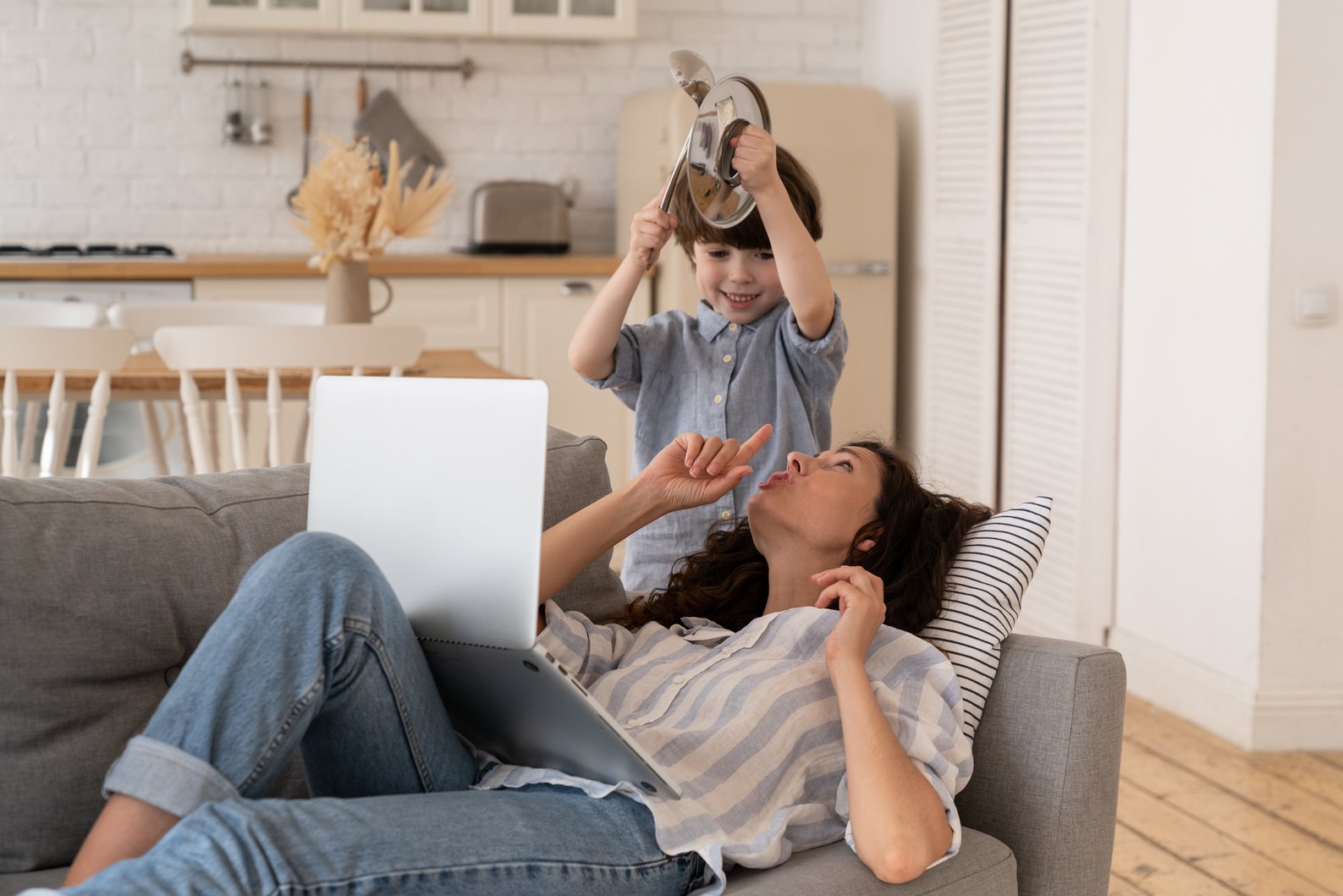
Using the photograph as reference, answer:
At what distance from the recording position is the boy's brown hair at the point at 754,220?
2.12 m

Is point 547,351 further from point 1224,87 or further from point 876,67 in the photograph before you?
point 1224,87

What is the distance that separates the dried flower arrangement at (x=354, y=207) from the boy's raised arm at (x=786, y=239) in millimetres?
1235

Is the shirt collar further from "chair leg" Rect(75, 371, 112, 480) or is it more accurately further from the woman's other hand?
"chair leg" Rect(75, 371, 112, 480)

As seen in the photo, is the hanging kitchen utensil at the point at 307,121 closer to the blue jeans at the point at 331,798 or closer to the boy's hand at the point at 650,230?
the boy's hand at the point at 650,230

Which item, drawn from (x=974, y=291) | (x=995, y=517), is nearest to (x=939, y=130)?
(x=974, y=291)

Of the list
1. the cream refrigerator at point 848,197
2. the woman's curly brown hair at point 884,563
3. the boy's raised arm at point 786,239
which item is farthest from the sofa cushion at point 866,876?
the cream refrigerator at point 848,197

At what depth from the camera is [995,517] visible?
1790 mm

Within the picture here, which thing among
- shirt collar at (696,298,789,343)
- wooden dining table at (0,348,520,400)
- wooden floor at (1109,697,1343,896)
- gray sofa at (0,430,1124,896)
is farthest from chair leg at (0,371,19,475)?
wooden floor at (1109,697,1343,896)

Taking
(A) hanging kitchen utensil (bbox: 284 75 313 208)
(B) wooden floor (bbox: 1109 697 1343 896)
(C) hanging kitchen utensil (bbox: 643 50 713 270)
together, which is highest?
(A) hanging kitchen utensil (bbox: 284 75 313 208)

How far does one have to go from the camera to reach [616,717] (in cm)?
158

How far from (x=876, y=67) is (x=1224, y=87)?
2096mm

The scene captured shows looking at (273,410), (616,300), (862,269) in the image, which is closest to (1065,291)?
(862,269)

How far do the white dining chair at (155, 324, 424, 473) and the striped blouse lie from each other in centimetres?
130

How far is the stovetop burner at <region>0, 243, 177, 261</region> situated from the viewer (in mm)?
4418
